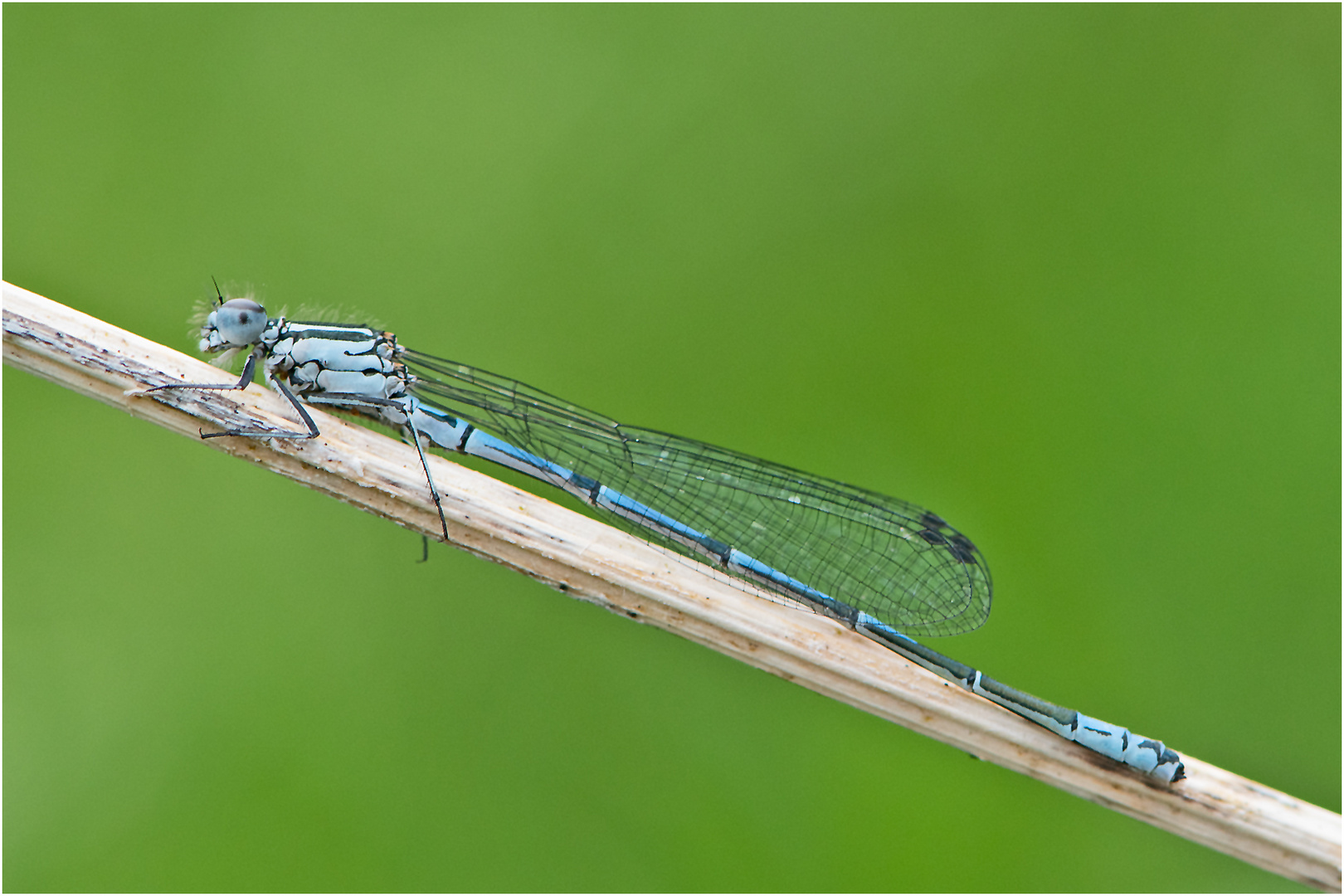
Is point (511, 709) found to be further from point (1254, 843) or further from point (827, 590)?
point (1254, 843)

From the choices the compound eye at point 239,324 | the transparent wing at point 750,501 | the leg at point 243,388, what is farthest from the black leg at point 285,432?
the transparent wing at point 750,501

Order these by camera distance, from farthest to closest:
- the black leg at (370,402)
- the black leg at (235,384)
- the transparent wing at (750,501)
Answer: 1. the transparent wing at (750,501)
2. the black leg at (370,402)
3. the black leg at (235,384)

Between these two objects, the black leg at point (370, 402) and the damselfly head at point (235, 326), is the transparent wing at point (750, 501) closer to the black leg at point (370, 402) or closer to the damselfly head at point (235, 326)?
the black leg at point (370, 402)

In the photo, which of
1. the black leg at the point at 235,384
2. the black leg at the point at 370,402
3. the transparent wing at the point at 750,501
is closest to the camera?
the black leg at the point at 235,384

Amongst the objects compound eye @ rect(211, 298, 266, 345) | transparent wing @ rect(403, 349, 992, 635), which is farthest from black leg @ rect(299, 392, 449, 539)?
compound eye @ rect(211, 298, 266, 345)

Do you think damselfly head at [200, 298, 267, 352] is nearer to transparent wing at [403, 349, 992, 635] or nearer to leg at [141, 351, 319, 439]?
leg at [141, 351, 319, 439]

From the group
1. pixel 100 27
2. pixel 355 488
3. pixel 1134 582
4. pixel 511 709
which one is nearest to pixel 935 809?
pixel 1134 582

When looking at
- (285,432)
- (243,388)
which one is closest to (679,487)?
(285,432)
